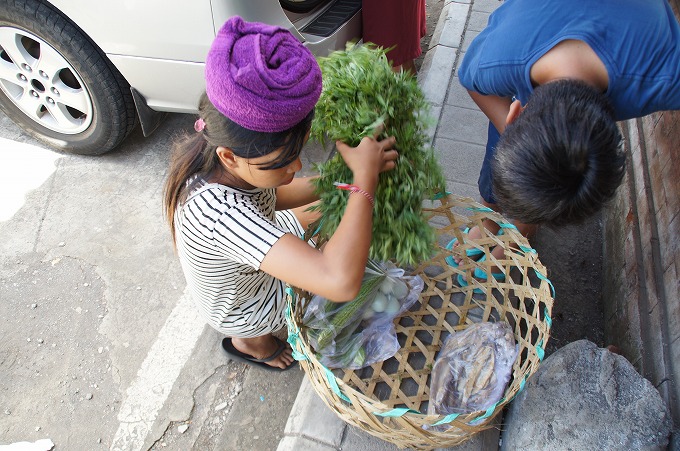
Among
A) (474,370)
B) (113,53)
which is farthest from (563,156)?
(113,53)

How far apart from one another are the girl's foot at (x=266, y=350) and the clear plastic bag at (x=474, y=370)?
684 millimetres

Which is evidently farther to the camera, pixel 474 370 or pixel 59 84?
pixel 59 84

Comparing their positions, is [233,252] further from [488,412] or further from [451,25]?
[451,25]

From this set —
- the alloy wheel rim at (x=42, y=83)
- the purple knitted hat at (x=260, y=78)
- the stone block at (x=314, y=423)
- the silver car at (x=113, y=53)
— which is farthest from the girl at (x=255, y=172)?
the alloy wheel rim at (x=42, y=83)

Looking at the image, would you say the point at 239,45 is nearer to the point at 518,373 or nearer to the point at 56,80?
the point at 518,373

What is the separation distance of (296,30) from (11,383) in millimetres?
1970

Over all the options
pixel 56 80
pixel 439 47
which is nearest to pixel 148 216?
pixel 56 80

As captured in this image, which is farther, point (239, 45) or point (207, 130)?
point (207, 130)

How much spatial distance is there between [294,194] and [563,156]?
0.99m

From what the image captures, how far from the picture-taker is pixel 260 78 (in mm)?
1111

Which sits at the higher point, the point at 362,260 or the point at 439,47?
the point at 362,260

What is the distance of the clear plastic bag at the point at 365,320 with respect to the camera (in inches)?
69.1

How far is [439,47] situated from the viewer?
3336mm

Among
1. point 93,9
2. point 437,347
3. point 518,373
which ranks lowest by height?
point 437,347
